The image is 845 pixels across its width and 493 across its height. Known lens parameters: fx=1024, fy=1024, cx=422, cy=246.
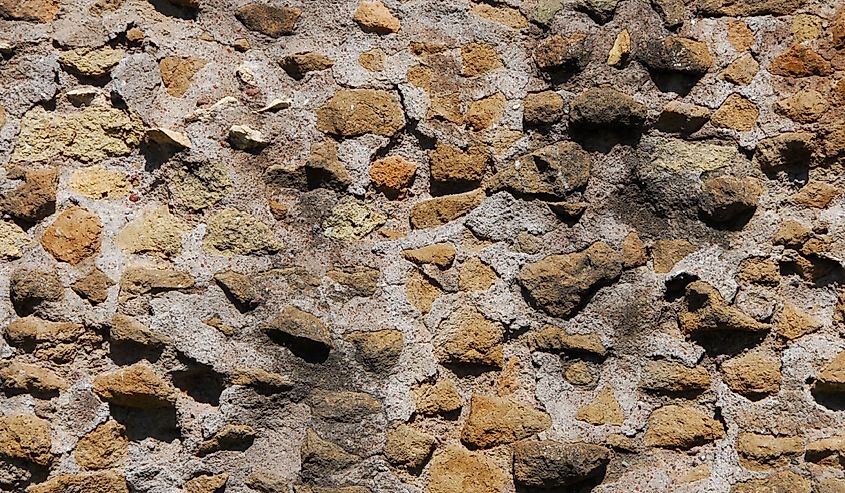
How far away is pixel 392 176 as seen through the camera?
7.64ft

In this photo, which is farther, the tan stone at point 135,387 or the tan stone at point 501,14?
the tan stone at point 501,14

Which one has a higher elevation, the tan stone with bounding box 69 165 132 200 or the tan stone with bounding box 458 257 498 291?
the tan stone with bounding box 458 257 498 291

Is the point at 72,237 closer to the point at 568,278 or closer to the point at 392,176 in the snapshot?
the point at 392,176

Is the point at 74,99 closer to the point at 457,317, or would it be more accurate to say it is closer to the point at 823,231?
the point at 457,317

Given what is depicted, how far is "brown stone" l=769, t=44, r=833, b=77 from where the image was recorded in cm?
230

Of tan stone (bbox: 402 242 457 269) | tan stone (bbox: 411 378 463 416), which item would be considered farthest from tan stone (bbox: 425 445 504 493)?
tan stone (bbox: 402 242 457 269)

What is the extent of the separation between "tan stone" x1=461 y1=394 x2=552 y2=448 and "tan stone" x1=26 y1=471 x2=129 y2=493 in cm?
75

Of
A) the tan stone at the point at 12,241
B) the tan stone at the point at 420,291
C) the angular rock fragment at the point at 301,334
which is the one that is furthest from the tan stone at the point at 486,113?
the tan stone at the point at 12,241

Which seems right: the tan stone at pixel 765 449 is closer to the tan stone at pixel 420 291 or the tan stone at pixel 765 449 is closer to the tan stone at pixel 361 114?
the tan stone at pixel 420 291

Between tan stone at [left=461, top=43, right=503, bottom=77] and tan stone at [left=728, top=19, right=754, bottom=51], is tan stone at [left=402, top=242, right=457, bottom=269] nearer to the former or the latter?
tan stone at [left=461, top=43, right=503, bottom=77]

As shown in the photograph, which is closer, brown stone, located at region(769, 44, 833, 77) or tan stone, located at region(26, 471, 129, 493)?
tan stone, located at region(26, 471, 129, 493)

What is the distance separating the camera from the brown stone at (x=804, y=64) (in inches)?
90.4

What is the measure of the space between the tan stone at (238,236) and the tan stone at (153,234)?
0.21 feet

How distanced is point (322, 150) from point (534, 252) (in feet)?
1.74
